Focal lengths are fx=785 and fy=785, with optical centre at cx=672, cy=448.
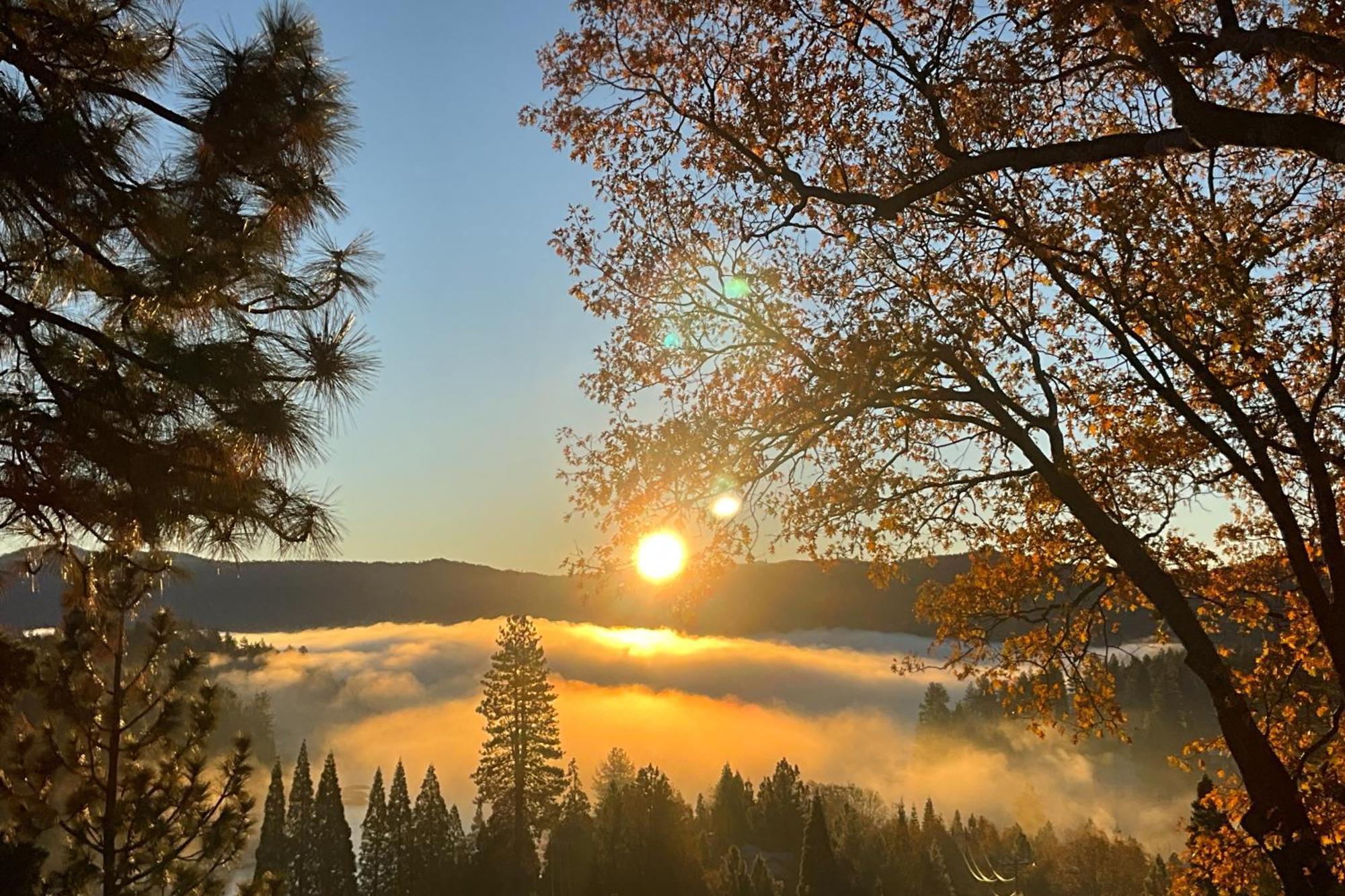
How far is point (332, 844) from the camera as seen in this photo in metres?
36.7

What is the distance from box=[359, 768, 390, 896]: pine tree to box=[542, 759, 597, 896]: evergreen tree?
23.1 feet

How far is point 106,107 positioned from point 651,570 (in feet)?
17.3

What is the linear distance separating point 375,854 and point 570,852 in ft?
28.6

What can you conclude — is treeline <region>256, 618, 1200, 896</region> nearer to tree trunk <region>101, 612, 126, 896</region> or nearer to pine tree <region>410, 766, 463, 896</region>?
pine tree <region>410, 766, 463, 896</region>

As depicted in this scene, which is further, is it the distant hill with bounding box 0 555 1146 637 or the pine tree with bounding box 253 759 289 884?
the distant hill with bounding box 0 555 1146 637

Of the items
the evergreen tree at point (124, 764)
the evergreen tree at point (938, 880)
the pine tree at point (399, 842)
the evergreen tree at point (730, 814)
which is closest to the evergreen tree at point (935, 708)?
the evergreen tree at point (730, 814)

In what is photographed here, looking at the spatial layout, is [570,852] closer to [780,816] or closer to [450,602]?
[780,816]

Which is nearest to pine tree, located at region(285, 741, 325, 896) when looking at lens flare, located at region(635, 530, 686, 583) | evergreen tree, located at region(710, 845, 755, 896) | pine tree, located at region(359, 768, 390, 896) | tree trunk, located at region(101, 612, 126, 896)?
pine tree, located at region(359, 768, 390, 896)

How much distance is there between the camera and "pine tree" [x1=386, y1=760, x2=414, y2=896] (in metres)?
33.4

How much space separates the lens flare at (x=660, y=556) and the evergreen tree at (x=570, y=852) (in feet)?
95.2

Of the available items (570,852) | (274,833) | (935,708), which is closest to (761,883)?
(570,852)

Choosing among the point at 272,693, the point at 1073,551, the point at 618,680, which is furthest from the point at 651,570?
the point at 618,680

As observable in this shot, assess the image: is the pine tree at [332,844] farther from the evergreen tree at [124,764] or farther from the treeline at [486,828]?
the evergreen tree at [124,764]

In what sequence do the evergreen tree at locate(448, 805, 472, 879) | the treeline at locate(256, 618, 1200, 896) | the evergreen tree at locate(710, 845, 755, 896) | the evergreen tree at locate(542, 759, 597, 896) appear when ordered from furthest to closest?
the evergreen tree at locate(448, 805, 472, 879), the evergreen tree at locate(710, 845, 755, 896), the evergreen tree at locate(542, 759, 597, 896), the treeline at locate(256, 618, 1200, 896)
